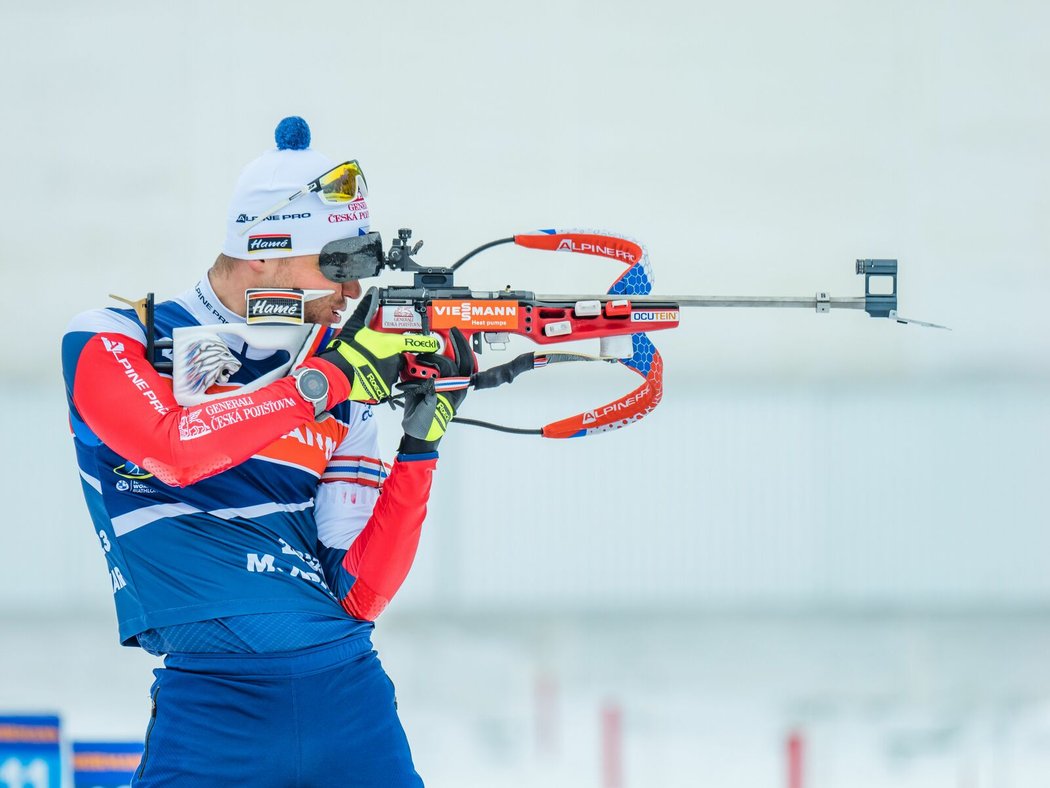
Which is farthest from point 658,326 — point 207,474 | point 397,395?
Answer: point 207,474

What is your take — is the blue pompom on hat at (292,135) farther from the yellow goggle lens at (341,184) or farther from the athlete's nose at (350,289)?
the athlete's nose at (350,289)

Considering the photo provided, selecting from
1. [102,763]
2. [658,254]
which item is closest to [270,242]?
[102,763]

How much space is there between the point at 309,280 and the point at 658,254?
257cm

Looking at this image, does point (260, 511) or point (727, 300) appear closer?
point (260, 511)

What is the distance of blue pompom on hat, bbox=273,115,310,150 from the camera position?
1.83m

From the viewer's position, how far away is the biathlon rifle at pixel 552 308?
1.83m

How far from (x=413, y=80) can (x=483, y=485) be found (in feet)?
4.38

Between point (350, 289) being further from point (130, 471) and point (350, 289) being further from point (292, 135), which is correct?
point (130, 471)

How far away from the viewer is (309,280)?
5.95 ft

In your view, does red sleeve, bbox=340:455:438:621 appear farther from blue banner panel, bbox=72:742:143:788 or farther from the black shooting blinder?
blue banner panel, bbox=72:742:143:788

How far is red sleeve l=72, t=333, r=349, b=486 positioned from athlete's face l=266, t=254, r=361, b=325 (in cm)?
19

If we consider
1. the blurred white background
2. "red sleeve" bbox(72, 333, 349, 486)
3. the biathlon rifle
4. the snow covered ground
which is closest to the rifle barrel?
the biathlon rifle

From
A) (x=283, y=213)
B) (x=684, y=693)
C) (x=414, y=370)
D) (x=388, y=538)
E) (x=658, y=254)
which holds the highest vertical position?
(x=283, y=213)

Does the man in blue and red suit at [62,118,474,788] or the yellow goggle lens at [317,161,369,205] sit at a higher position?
the yellow goggle lens at [317,161,369,205]
